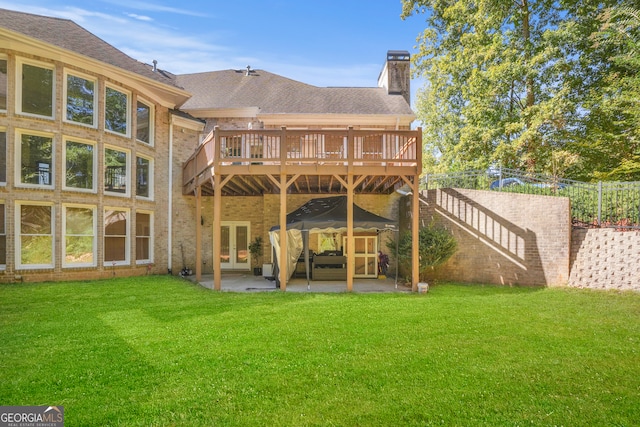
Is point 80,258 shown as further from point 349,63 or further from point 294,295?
point 349,63

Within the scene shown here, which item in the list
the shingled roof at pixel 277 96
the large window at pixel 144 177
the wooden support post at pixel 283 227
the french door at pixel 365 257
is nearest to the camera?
the wooden support post at pixel 283 227

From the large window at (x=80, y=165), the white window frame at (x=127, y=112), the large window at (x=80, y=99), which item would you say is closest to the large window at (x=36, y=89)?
the large window at (x=80, y=99)

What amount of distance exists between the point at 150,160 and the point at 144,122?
56.7 inches

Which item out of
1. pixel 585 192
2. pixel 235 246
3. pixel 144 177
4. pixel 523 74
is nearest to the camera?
pixel 585 192

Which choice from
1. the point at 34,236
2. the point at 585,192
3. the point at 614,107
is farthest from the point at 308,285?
the point at 614,107

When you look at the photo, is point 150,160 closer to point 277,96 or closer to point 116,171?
point 116,171

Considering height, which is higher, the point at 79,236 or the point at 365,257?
the point at 79,236

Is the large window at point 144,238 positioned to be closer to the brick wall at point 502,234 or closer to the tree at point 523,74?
the brick wall at point 502,234

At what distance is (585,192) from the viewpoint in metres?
9.97

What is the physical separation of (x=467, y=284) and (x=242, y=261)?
8.86 metres

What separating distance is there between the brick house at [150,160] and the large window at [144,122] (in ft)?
0.13

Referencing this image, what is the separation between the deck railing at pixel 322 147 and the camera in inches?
373

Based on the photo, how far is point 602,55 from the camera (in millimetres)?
15188

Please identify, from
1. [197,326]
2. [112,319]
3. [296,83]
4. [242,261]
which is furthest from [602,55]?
[112,319]
